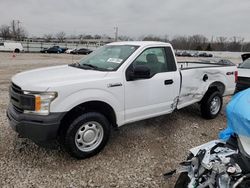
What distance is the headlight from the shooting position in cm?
304

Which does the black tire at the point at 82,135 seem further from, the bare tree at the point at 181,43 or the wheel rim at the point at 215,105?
the bare tree at the point at 181,43

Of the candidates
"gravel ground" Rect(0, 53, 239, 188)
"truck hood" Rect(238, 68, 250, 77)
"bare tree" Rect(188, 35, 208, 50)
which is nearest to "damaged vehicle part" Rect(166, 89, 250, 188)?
"gravel ground" Rect(0, 53, 239, 188)

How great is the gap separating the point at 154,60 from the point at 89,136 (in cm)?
191

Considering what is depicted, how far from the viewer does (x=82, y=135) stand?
3438mm

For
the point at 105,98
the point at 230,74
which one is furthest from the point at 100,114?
the point at 230,74

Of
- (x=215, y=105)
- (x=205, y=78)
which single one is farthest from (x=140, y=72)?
(x=215, y=105)

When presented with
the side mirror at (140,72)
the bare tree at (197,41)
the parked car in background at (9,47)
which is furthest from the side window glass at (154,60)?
the bare tree at (197,41)

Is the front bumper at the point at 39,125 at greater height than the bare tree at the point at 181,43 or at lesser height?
lesser

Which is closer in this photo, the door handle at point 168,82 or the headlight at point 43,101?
the headlight at point 43,101

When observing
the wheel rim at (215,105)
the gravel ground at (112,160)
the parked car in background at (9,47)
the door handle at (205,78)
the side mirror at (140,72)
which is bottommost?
the gravel ground at (112,160)

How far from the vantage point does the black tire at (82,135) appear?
10.8ft

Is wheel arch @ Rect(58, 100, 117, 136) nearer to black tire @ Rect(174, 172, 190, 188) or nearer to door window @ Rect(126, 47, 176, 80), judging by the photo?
door window @ Rect(126, 47, 176, 80)

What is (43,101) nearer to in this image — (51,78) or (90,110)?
(51,78)

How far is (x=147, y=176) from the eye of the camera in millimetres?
3244
